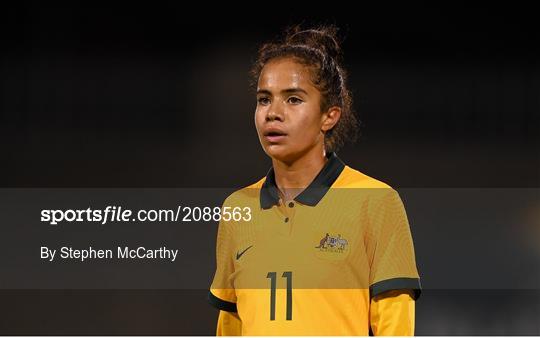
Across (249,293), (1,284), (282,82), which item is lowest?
(249,293)

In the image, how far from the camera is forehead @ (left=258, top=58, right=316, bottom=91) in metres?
1.21

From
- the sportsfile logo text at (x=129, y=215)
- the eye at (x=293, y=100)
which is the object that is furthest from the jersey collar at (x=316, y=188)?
the sportsfile logo text at (x=129, y=215)

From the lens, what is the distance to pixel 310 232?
121cm

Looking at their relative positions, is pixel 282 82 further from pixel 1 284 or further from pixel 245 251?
pixel 1 284

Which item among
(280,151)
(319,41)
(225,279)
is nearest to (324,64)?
(319,41)

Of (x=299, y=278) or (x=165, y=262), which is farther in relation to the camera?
(x=165, y=262)

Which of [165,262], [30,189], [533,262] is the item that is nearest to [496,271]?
[533,262]

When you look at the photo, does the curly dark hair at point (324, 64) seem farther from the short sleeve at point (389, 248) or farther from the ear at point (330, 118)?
the short sleeve at point (389, 248)

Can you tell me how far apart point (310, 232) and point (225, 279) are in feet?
0.61

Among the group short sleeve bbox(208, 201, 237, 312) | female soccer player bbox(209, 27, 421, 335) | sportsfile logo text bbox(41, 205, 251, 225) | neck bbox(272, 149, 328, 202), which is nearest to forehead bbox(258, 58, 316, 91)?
female soccer player bbox(209, 27, 421, 335)

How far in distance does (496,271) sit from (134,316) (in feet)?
2.66

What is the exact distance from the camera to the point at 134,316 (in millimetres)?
1709

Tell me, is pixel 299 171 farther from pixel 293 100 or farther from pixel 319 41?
pixel 319 41

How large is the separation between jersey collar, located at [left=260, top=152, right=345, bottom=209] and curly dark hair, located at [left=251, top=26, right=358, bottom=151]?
4 cm
